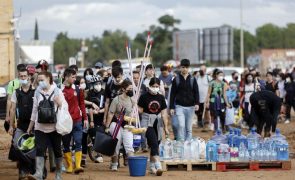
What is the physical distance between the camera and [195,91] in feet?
55.5

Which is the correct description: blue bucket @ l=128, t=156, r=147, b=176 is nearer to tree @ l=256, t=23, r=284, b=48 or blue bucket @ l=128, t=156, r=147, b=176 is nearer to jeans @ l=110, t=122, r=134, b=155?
jeans @ l=110, t=122, r=134, b=155

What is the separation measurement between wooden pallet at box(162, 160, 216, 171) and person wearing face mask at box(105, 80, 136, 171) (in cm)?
85

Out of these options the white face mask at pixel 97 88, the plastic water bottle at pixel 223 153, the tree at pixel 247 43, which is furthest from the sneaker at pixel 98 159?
the tree at pixel 247 43

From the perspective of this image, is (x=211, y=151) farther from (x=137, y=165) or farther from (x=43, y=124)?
(x=43, y=124)

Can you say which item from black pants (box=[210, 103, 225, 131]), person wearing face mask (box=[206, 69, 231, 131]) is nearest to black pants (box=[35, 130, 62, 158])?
person wearing face mask (box=[206, 69, 231, 131])

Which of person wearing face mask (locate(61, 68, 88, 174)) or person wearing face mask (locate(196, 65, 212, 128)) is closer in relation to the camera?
person wearing face mask (locate(61, 68, 88, 174))

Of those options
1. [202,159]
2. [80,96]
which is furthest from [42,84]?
[202,159]

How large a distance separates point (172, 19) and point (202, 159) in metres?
94.1

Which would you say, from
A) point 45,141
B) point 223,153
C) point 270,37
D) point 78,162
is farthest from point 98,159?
point 270,37

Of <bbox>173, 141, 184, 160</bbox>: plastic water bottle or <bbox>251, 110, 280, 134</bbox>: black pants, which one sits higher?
<bbox>251, 110, 280, 134</bbox>: black pants

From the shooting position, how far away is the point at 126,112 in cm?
1484

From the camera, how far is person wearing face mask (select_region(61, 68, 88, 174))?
14.2 metres

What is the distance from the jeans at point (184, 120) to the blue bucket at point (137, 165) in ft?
8.51

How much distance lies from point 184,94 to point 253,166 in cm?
248
